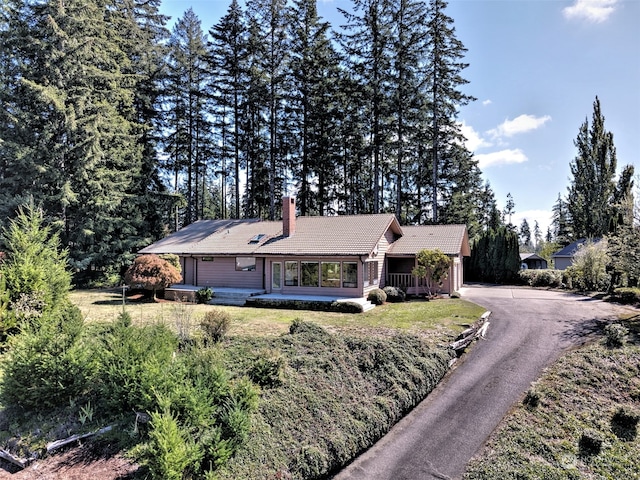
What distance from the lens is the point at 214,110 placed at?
1190 inches

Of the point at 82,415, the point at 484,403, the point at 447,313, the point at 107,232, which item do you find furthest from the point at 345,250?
the point at 107,232

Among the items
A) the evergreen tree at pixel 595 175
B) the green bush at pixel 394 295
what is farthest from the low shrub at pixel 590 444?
the evergreen tree at pixel 595 175

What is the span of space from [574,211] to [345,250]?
3845 cm

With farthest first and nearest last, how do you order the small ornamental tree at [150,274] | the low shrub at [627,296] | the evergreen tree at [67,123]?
the evergreen tree at [67,123]
the low shrub at [627,296]
the small ornamental tree at [150,274]

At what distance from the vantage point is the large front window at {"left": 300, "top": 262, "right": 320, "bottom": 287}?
60.8ft

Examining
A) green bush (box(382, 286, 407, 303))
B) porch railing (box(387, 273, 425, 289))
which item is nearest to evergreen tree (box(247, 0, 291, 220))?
porch railing (box(387, 273, 425, 289))

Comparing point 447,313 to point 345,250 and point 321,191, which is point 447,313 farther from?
point 321,191

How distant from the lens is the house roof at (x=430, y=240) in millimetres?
19922

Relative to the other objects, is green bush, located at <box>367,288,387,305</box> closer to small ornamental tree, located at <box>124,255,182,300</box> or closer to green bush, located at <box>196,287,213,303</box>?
green bush, located at <box>196,287,213,303</box>

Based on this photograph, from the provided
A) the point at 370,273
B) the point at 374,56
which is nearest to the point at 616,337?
the point at 370,273

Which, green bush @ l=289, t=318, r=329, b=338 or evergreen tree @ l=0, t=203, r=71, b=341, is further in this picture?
green bush @ l=289, t=318, r=329, b=338

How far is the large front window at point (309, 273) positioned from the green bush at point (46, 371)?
1230cm

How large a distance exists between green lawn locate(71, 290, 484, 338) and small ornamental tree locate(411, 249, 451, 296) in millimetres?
1342

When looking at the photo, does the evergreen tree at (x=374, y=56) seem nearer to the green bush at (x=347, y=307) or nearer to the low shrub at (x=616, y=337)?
the green bush at (x=347, y=307)
